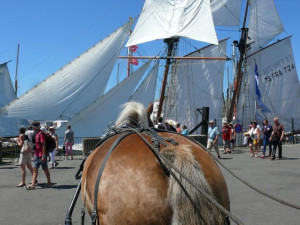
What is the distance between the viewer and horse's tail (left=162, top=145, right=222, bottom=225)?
1859 millimetres

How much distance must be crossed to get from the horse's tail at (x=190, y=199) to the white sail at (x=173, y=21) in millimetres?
25080

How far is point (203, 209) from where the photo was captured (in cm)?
190

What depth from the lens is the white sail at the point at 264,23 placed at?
125 ft

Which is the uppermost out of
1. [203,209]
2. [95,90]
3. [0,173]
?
[95,90]

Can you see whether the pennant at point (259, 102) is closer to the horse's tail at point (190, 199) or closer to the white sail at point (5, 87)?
the white sail at point (5, 87)

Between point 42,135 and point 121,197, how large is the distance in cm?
619

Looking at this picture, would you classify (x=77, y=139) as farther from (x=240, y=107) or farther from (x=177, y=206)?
(x=240, y=107)

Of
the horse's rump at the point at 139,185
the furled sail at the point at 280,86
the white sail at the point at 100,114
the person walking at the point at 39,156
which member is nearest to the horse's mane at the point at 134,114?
the horse's rump at the point at 139,185

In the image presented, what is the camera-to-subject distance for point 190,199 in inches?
74.5

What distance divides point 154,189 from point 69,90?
18.0 m

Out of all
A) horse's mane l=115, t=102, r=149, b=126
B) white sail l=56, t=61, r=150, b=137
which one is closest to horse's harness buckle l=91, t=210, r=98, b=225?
horse's mane l=115, t=102, r=149, b=126

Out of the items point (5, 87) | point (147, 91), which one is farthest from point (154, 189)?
point (5, 87)

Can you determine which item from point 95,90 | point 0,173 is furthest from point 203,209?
point 95,90

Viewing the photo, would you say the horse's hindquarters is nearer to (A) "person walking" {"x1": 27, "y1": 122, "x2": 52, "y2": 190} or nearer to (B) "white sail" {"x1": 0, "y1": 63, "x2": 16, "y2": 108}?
(A) "person walking" {"x1": 27, "y1": 122, "x2": 52, "y2": 190}
